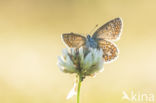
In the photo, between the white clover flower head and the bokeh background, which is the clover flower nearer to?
the white clover flower head

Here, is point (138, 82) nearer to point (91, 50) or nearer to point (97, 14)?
point (91, 50)

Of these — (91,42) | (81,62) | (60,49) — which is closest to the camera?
(81,62)

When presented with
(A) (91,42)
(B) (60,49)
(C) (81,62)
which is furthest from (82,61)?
(B) (60,49)

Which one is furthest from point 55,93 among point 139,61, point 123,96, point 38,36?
point 38,36

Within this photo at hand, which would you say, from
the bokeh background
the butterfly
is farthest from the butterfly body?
the bokeh background

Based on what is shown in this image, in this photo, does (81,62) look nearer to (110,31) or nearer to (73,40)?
(73,40)

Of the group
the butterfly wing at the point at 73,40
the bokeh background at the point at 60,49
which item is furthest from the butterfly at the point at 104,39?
the bokeh background at the point at 60,49

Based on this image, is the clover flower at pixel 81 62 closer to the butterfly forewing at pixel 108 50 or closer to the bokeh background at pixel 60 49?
the butterfly forewing at pixel 108 50

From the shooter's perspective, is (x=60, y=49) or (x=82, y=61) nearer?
(x=82, y=61)
